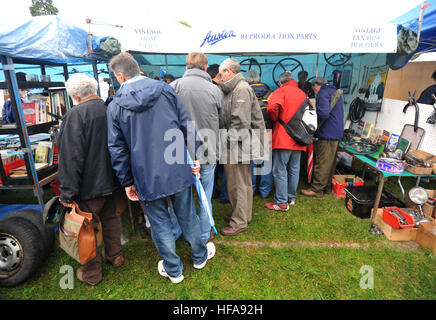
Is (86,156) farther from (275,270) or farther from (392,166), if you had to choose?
(392,166)

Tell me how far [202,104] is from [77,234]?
1.56 m

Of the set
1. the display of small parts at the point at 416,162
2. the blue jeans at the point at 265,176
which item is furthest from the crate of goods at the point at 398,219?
the blue jeans at the point at 265,176

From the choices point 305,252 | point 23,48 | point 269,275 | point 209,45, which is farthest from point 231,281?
point 23,48

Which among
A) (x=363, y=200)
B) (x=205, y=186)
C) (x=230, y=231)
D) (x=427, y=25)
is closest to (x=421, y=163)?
(x=363, y=200)

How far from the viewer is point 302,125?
10.7 ft

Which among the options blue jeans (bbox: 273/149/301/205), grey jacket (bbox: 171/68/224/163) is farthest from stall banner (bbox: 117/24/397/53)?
blue jeans (bbox: 273/149/301/205)

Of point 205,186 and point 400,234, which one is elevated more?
point 205,186

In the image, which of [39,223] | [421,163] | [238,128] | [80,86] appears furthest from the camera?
[421,163]

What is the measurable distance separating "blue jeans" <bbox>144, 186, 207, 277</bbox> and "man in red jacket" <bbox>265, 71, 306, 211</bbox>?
1653 mm

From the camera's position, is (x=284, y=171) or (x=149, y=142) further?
(x=284, y=171)

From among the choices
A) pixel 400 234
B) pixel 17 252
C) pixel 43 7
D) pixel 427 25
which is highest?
pixel 43 7

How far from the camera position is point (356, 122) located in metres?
5.09

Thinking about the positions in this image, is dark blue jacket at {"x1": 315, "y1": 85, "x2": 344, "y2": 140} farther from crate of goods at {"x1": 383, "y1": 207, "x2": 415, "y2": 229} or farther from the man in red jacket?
crate of goods at {"x1": 383, "y1": 207, "x2": 415, "y2": 229}

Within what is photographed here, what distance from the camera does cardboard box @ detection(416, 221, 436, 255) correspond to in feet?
8.81
